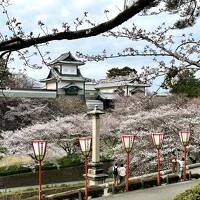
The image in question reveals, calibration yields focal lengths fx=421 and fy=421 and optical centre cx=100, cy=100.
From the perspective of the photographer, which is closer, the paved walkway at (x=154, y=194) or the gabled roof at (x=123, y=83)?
the gabled roof at (x=123, y=83)

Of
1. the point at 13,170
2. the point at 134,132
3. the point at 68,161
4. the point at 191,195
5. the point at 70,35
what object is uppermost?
the point at 70,35

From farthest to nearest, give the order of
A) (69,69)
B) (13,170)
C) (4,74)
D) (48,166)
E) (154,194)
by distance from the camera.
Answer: (69,69)
(48,166)
(13,170)
(154,194)
(4,74)

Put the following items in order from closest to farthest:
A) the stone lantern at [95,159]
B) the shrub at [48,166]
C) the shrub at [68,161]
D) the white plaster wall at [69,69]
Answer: the stone lantern at [95,159], the shrub at [48,166], the shrub at [68,161], the white plaster wall at [69,69]

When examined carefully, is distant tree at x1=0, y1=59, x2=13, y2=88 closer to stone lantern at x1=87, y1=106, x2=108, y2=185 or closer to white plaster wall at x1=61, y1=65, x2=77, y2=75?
stone lantern at x1=87, y1=106, x2=108, y2=185

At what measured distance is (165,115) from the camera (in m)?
23.8

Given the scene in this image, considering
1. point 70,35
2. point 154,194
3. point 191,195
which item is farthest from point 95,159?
point 70,35

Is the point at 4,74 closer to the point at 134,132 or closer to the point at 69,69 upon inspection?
the point at 134,132

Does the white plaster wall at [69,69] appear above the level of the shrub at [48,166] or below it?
above

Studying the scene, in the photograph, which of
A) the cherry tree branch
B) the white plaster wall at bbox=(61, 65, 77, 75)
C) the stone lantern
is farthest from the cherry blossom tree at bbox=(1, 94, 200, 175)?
the cherry tree branch

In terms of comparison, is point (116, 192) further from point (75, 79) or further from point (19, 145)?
point (75, 79)

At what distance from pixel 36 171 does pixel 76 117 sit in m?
7.10

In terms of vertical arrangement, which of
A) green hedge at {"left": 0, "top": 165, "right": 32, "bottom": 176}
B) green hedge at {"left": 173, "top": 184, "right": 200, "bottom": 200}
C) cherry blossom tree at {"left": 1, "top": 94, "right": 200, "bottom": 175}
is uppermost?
cherry blossom tree at {"left": 1, "top": 94, "right": 200, "bottom": 175}

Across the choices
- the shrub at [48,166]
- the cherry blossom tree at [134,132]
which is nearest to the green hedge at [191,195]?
the cherry blossom tree at [134,132]

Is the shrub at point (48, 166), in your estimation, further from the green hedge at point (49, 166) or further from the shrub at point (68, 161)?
the shrub at point (68, 161)
